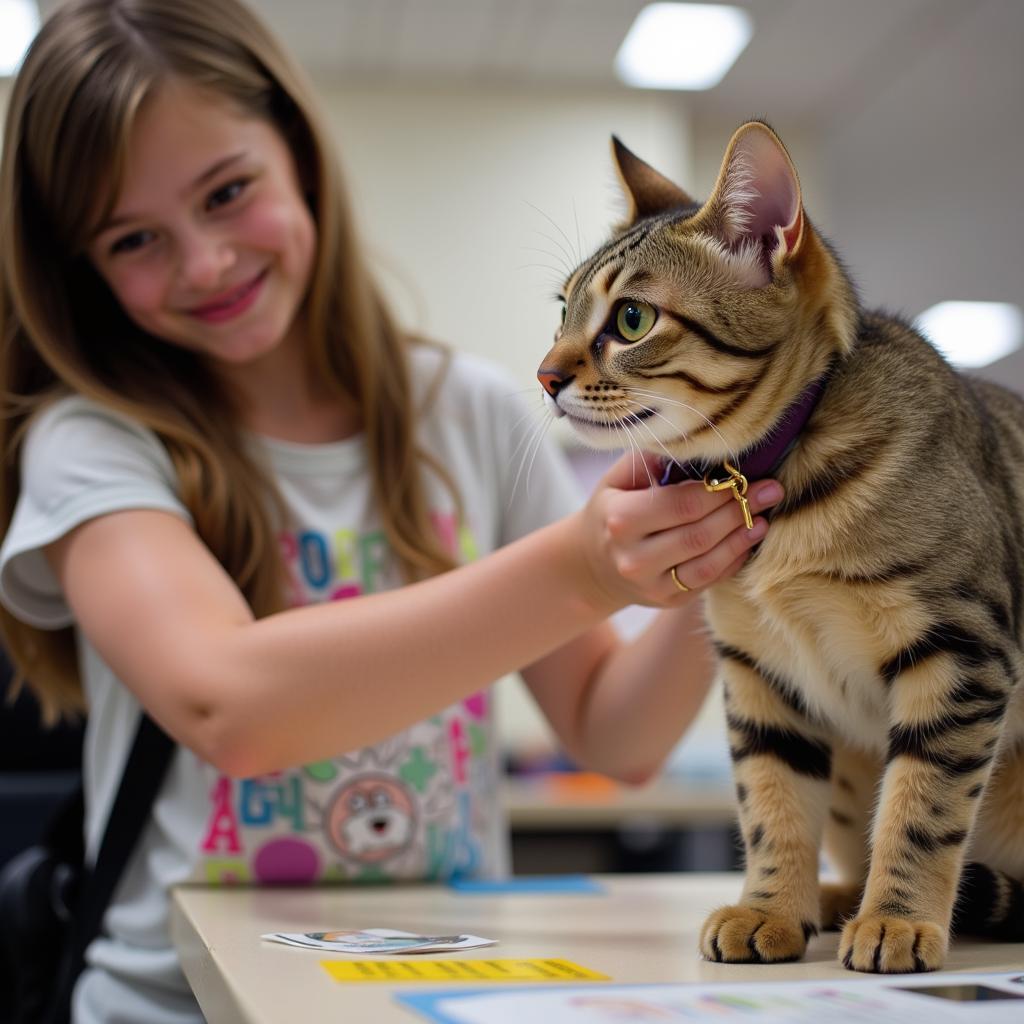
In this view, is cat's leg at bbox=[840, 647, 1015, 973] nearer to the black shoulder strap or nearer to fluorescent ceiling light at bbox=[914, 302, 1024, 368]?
the black shoulder strap

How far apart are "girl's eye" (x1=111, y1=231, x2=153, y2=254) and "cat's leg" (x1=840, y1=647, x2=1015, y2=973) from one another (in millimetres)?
890

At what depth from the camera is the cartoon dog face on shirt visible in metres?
1.20

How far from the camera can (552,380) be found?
0.84 meters

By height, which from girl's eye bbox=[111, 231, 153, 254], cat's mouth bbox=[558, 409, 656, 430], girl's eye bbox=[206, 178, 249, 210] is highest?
girl's eye bbox=[206, 178, 249, 210]

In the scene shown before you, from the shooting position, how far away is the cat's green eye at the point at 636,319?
82cm

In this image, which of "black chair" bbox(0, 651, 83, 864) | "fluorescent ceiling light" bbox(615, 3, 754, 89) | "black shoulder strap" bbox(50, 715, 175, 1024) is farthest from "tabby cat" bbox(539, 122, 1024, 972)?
"fluorescent ceiling light" bbox(615, 3, 754, 89)

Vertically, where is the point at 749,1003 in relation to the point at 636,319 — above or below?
below

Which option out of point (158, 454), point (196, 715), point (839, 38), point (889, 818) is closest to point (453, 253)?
point (839, 38)

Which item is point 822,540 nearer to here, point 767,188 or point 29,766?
point 767,188

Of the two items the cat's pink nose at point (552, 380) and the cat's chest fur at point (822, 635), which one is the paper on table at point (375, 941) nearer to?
the cat's chest fur at point (822, 635)

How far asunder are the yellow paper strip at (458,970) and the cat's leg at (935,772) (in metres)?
0.19

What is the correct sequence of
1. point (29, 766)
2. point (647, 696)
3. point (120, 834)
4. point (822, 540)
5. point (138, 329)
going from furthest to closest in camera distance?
point (29, 766)
point (138, 329)
point (647, 696)
point (120, 834)
point (822, 540)

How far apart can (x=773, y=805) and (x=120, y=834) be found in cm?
65

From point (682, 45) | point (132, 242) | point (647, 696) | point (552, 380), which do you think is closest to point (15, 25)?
point (682, 45)
